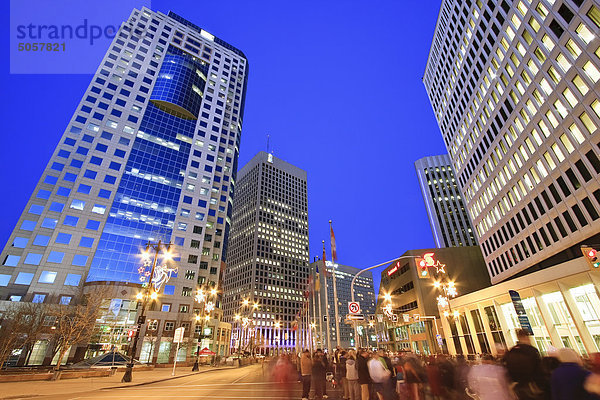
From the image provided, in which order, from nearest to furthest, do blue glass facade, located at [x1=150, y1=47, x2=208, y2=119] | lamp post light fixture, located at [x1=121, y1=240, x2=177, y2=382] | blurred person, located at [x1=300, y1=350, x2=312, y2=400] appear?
blurred person, located at [x1=300, y1=350, x2=312, y2=400], lamp post light fixture, located at [x1=121, y1=240, x2=177, y2=382], blue glass facade, located at [x1=150, y1=47, x2=208, y2=119]

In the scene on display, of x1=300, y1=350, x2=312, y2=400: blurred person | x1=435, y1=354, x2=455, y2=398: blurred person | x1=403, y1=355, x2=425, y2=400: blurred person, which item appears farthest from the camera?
x1=300, y1=350, x2=312, y2=400: blurred person

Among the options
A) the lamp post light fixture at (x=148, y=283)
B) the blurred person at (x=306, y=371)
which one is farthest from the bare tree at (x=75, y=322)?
the blurred person at (x=306, y=371)

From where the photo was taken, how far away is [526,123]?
40.0 meters

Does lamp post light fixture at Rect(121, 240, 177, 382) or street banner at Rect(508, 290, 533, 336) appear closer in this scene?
lamp post light fixture at Rect(121, 240, 177, 382)

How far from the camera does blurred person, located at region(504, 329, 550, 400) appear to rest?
5766mm

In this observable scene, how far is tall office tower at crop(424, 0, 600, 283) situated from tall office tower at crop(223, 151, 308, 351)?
10954 centimetres

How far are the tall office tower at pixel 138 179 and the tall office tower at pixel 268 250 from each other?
74299mm

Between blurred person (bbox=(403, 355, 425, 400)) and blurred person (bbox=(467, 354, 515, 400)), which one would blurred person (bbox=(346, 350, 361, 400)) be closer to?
blurred person (bbox=(403, 355, 425, 400))

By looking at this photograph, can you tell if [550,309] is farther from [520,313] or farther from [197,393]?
[197,393]

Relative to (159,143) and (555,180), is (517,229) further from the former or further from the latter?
(159,143)

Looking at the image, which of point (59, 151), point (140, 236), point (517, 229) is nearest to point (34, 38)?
point (59, 151)

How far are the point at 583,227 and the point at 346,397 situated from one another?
3489 centimetres

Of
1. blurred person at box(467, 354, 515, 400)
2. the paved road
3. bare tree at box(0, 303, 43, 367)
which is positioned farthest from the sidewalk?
blurred person at box(467, 354, 515, 400)

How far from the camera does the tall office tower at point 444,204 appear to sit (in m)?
110
